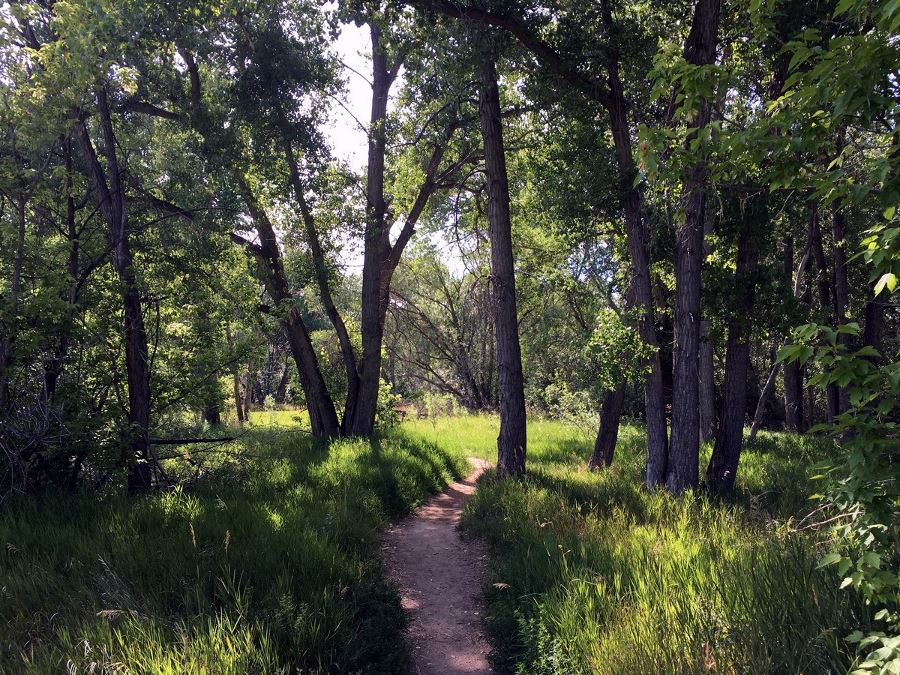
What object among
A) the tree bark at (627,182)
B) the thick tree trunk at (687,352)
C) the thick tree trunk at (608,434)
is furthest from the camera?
the thick tree trunk at (608,434)

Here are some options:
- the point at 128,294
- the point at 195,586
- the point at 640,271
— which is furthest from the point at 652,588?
the point at 128,294

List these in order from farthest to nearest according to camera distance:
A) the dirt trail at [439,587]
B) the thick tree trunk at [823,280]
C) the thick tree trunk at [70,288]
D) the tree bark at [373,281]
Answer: the thick tree trunk at [823,280]
the tree bark at [373,281]
the thick tree trunk at [70,288]
the dirt trail at [439,587]

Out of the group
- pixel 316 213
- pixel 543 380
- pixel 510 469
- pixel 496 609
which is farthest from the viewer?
pixel 543 380

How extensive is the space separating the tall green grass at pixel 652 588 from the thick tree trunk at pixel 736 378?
2.40 ft

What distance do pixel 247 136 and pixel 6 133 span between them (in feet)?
13.3

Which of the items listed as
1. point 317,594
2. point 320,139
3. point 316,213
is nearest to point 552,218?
point 320,139

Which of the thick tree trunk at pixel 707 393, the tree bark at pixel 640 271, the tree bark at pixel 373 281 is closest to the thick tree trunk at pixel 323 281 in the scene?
the tree bark at pixel 373 281

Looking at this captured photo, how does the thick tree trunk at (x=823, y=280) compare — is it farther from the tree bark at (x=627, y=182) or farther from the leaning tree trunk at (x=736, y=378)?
the tree bark at (x=627, y=182)

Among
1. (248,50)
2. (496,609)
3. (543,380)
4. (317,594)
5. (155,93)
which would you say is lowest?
(496,609)

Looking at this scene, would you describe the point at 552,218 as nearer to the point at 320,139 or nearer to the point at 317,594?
the point at 320,139

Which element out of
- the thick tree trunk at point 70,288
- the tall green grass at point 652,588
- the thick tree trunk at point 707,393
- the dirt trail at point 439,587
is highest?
the thick tree trunk at point 70,288

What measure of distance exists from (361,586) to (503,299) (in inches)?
194

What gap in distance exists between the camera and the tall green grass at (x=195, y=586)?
10.6 ft

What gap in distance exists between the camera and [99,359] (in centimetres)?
708
